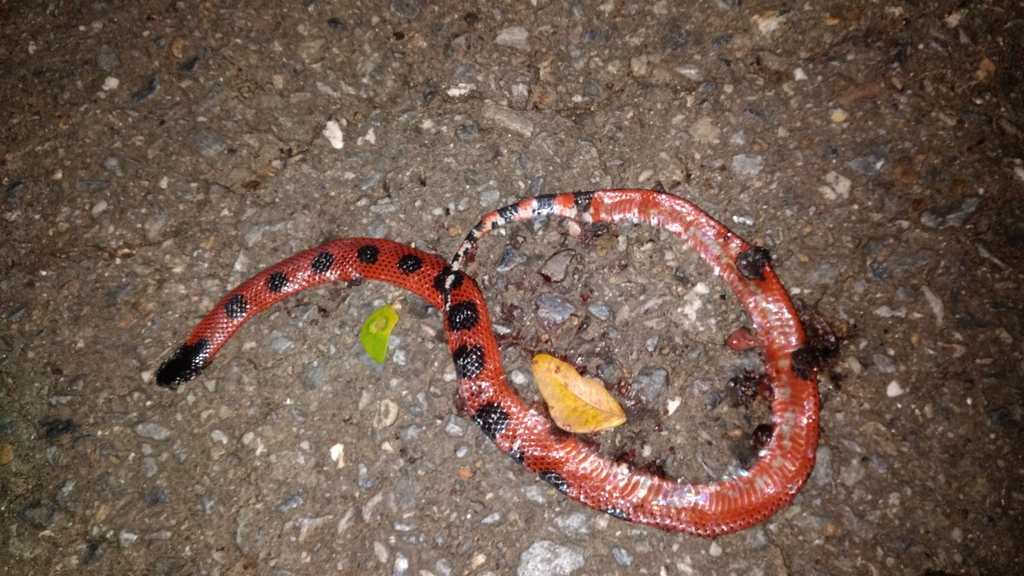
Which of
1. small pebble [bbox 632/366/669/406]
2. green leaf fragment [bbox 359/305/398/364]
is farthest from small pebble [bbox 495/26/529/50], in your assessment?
small pebble [bbox 632/366/669/406]

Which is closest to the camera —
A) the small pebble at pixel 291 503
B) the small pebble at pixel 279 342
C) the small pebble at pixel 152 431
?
the small pebble at pixel 291 503

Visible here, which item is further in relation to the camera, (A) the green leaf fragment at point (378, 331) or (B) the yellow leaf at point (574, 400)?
(A) the green leaf fragment at point (378, 331)

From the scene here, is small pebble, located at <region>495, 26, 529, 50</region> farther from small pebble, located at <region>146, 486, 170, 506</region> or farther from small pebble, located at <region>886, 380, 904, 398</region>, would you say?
small pebble, located at <region>146, 486, 170, 506</region>

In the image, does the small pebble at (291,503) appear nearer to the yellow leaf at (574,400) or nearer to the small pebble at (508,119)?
the yellow leaf at (574,400)

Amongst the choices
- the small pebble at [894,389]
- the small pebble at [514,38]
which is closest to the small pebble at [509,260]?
the small pebble at [514,38]

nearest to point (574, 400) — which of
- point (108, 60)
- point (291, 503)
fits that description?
point (291, 503)

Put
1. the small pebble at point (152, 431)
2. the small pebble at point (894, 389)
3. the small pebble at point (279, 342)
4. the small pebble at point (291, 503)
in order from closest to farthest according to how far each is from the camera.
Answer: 1. the small pebble at point (894, 389)
2. the small pebble at point (291, 503)
3. the small pebble at point (152, 431)
4. the small pebble at point (279, 342)

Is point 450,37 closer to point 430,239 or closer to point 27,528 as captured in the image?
point 430,239
